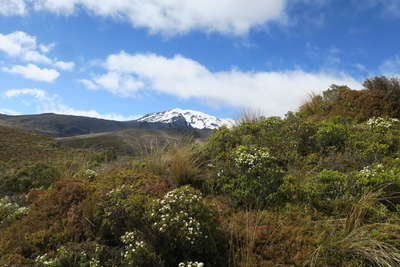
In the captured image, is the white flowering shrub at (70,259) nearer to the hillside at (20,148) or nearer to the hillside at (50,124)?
the hillside at (20,148)

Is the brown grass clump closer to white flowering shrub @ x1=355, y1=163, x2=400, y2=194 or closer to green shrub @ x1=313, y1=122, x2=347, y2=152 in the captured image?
white flowering shrub @ x1=355, y1=163, x2=400, y2=194

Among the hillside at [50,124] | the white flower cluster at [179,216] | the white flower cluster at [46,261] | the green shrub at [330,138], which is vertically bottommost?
the white flower cluster at [46,261]

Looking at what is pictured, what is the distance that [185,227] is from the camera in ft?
12.5

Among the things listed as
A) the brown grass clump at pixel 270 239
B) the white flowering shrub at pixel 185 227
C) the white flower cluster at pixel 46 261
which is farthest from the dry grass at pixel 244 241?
the white flower cluster at pixel 46 261

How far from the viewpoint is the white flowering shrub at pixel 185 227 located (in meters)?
3.78

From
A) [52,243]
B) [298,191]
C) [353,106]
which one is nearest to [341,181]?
[298,191]

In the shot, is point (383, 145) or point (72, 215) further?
point (383, 145)

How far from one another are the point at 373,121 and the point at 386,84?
15.0ft

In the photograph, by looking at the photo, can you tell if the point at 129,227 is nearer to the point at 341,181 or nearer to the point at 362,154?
the point at 341,181

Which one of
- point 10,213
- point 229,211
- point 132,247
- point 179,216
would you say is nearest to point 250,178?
point 229,211

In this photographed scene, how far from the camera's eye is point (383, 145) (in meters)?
7.34

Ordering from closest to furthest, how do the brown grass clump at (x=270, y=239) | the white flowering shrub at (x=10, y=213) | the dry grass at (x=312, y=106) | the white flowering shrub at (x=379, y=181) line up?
the brown grass clump at (x=270, y=239), the white flowering shrub at (x=10, y=213), the white flowering shrub at (x=379, y=181), the dry grass at (x=312, y=106)

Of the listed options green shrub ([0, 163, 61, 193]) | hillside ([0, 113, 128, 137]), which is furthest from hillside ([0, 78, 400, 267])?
hillside ([0, 113, 128, 137])

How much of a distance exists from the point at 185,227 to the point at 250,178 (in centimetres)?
235
